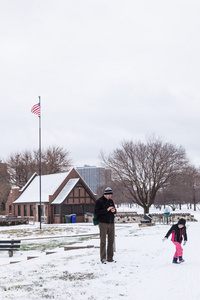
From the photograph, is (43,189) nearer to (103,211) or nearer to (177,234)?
(103,211)

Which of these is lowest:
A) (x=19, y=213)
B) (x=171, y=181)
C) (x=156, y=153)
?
(x=19, y=213)

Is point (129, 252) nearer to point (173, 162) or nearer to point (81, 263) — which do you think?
point (81, 263)

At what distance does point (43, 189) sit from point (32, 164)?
90.3 feet

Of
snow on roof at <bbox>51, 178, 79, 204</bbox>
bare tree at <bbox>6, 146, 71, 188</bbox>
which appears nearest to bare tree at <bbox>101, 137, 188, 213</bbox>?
snow on roof at <bbox>51, 178, 79, 204</bbox>

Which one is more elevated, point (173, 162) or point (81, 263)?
point (173, 162)

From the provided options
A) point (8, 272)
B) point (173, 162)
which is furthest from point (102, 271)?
point (173, 162)

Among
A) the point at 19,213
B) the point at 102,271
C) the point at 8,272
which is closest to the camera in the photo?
the point at 102,271

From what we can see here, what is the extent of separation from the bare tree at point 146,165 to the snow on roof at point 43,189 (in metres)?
6.75

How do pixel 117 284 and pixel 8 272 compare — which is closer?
pixel 117 284

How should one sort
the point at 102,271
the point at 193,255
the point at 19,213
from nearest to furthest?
the point at 102,271, the point at 193,255, the point at 19,213

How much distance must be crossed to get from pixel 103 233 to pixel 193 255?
13.0 ft

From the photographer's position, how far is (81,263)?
10789 mm

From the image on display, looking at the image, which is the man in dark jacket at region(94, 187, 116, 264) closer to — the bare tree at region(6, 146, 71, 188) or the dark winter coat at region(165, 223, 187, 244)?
the dark winter coat at region(165, 223, 187, 244)

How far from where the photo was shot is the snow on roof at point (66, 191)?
43906mm
